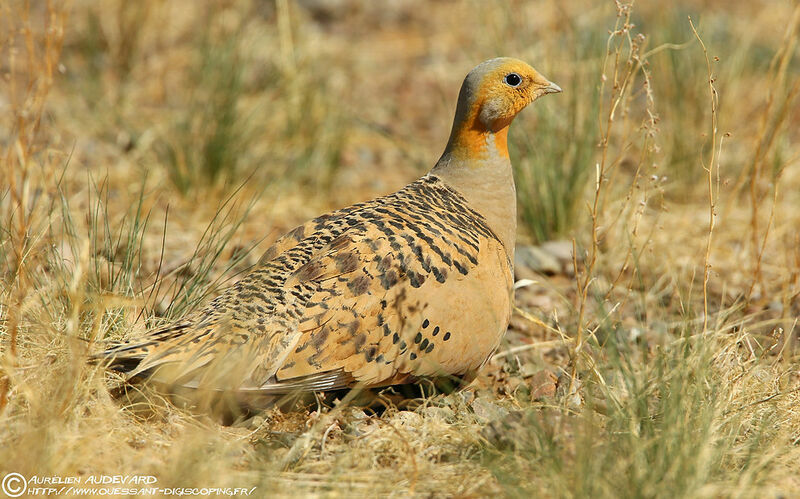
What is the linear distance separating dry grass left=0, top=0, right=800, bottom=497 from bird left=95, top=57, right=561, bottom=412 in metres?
0.19

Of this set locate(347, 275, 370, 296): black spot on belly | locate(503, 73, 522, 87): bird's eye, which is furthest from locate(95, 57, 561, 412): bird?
locate(503, 73, 522, 87): bird's eye

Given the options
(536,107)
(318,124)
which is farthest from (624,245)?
(318,124)

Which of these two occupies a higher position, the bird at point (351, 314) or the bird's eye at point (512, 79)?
the bird's eye at point (512, 79)

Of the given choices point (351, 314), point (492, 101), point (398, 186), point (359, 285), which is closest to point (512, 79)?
point (492, 101)

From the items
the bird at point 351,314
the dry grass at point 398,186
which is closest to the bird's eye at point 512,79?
the dry grass at point 398,186

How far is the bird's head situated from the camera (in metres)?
4.08

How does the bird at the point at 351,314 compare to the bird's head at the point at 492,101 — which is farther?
the bird's head at the point at 492,101

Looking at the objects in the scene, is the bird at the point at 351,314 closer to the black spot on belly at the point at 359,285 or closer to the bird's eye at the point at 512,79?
the black spot on belly at the point at 359,285

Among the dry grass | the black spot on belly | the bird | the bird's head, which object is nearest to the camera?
the dry grass

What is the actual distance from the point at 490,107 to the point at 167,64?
477 centimetres

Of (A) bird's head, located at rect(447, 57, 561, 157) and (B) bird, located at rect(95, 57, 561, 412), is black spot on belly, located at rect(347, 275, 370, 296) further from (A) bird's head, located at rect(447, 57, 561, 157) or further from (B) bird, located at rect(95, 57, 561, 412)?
(A) bird's head, located at rect(447, 57, 561, 157)

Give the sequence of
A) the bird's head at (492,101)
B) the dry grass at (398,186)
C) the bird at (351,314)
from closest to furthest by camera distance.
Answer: the dry grass at (398,186), the bird at (351,314), the bird's head at (492,101)

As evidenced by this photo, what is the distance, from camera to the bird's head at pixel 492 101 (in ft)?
13.4

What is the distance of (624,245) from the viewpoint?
5297 millimetres
